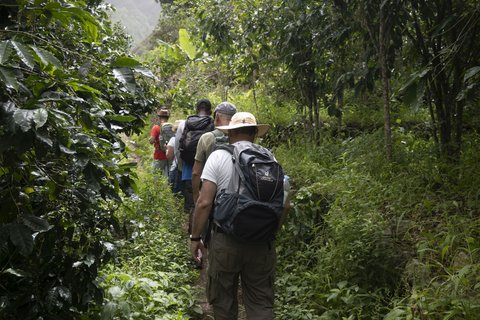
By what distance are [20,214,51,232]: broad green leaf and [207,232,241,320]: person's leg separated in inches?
57.3

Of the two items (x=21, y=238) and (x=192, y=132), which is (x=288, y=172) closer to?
(x=192, y=132)

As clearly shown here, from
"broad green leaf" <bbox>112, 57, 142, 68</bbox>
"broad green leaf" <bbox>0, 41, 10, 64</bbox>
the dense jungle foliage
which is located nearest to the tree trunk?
the dense jungle foliage

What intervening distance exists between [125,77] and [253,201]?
4.21 feet

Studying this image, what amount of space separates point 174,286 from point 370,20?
356 centimetres

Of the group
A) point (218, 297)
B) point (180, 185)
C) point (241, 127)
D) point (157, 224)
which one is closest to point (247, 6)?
point (180, 185)

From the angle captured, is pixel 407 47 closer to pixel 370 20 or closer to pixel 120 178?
pixel 370 20

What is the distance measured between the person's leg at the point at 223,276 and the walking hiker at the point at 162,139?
4.44 meters

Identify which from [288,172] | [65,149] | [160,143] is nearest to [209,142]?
[288,172]

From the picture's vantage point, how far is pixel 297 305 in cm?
409

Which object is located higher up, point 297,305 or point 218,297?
point 218,297

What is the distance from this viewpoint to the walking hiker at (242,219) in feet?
9.98

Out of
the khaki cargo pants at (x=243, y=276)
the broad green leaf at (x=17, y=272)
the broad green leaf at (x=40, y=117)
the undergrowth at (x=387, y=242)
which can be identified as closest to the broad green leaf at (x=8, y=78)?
the broad green leaf at (x=40, y=117)

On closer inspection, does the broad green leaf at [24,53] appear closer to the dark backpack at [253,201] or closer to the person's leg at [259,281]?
the dark backpack at [253,201]

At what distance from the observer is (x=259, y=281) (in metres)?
3.34
